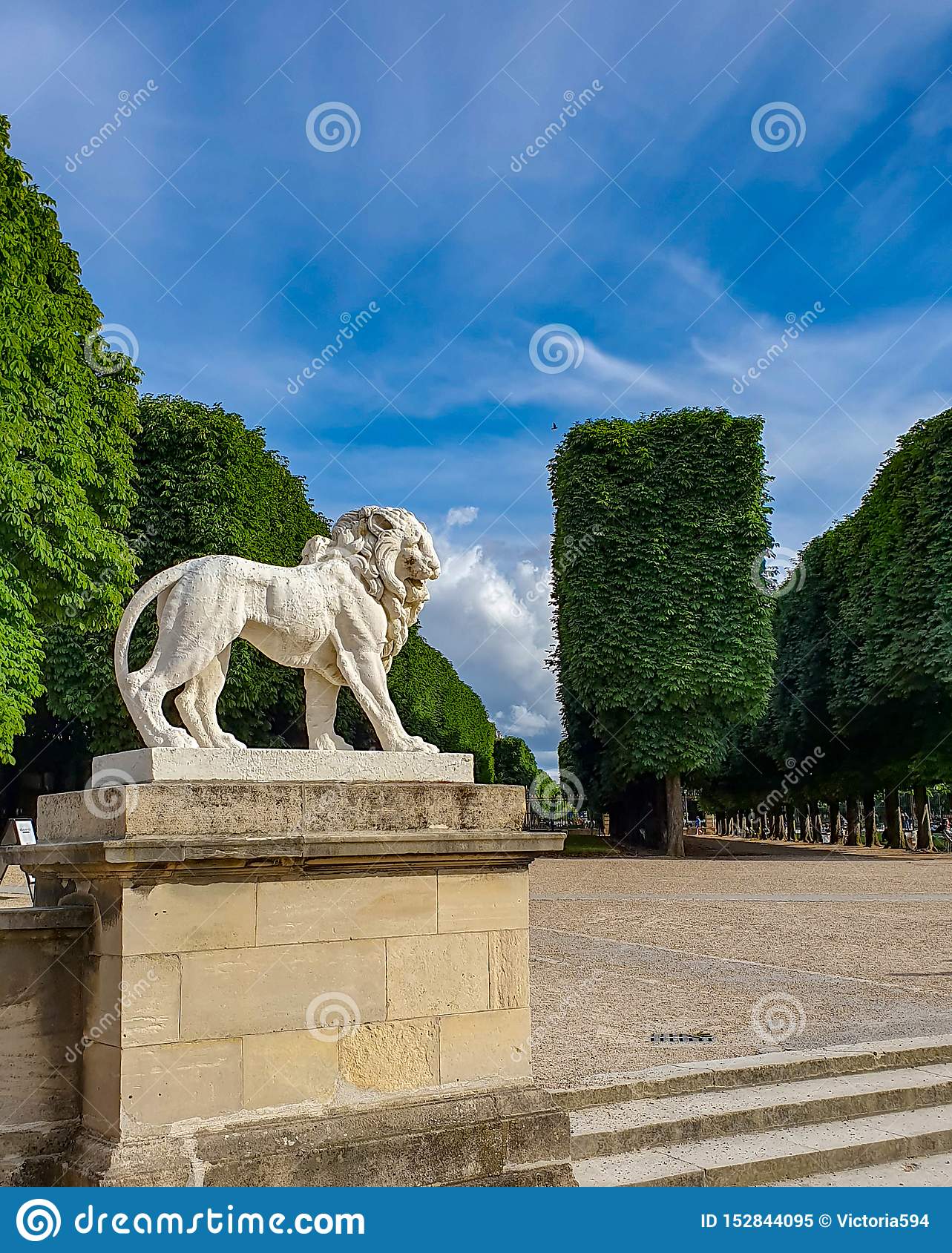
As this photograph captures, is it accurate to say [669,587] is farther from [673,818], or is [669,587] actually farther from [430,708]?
[430,708]

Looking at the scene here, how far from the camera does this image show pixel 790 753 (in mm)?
41000

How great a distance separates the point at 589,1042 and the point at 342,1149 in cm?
391

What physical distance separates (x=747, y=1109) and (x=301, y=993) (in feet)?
10.1

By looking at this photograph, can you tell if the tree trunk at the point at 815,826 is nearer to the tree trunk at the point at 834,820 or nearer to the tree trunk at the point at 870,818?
the tree trunk at the point at 834,820

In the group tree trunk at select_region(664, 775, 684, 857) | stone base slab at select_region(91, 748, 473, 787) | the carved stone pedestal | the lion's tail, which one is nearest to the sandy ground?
the carved stone pedestal

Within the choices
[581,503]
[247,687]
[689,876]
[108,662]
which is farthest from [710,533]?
[108,662]

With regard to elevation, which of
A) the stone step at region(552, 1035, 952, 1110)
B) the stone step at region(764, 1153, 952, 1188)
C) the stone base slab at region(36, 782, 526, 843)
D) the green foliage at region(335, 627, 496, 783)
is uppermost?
the green foliage at region(335, 627, 496, 783)

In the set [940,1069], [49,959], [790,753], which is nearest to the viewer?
[49,959]

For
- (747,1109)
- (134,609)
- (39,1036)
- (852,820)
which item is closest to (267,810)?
(134,609)

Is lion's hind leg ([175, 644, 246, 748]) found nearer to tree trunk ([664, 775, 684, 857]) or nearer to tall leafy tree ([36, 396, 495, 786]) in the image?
tall leafy tree ([36, 396, 495, 786])

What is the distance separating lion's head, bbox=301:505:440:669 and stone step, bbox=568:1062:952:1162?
9.55 feet

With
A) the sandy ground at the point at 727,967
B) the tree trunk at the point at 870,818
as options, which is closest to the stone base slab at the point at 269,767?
the sandy ground at the point at 727,967

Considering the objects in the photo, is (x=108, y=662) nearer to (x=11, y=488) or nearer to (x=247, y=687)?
(x=247, y=687)

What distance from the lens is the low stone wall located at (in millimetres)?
4637
